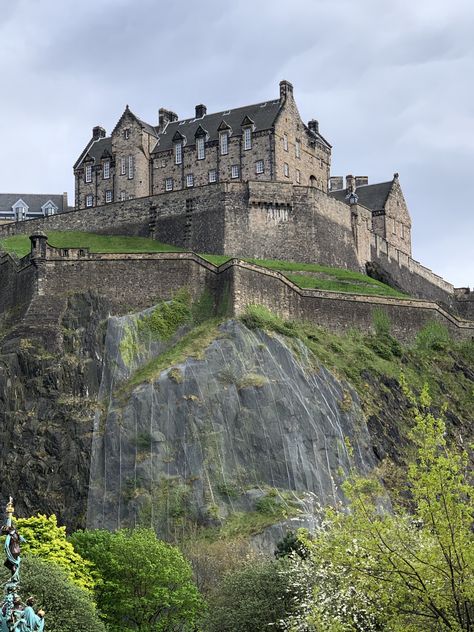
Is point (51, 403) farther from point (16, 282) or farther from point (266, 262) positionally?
point (266, 262)

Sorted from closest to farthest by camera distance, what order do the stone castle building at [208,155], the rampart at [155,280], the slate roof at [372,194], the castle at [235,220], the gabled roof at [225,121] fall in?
1. the rampart at [155,280]
2. the castle at [235,220]
3. the stone castle building at [208,155]
4. the gabled roof at [225,121]
5. the slate roof at [372,194]

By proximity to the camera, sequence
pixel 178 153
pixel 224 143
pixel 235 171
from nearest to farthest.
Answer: pixel 235 171 < pixel 224 143 < pixel 178 153

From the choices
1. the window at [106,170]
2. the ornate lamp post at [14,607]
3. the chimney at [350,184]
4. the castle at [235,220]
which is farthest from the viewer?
the chimney at [350,184]

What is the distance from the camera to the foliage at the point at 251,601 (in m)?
45.8

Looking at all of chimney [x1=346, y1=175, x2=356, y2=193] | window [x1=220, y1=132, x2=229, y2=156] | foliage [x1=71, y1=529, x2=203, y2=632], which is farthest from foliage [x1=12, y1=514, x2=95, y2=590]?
chimney [x1=346, y1=175, x2=356, y2=193]

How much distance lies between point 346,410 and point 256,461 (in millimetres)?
7792

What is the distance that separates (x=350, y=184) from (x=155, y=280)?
39219 millimetres

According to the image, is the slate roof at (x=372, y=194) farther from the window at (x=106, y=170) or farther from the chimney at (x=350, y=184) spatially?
the window at (x=106, y=170)

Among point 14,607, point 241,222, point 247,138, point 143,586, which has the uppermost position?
point 247,138

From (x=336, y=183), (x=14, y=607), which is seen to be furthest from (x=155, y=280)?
(x=14, y=607)

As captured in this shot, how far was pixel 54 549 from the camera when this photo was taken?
1983 inches

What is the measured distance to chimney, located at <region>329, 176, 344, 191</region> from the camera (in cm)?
11100

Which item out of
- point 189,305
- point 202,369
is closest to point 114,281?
point 189,305

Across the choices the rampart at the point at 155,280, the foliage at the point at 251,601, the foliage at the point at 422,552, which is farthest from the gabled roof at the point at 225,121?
the foliage at the point at 422,552
